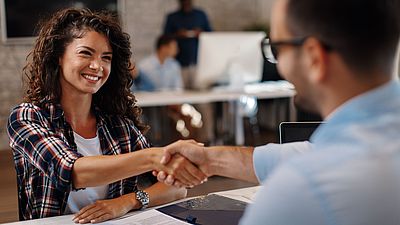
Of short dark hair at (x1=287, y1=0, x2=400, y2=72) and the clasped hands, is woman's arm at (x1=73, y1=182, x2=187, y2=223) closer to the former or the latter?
the clasped hands

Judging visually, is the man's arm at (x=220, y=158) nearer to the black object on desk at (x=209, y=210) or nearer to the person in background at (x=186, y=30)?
the black object on desk at (x=209, y=210)

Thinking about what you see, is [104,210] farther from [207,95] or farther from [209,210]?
[207,95]

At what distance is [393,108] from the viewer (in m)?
0.85

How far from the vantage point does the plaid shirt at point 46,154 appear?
5.68 ft

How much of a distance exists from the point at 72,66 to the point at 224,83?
3.61m

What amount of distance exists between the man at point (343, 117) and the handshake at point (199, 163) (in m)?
0.54

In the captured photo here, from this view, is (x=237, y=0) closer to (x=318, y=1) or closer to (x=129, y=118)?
(x=129, y=118)

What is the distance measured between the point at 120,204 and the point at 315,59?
1058mm

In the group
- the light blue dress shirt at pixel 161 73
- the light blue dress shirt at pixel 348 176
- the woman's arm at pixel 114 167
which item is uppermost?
the light blue dress shirt at pixel 348 176

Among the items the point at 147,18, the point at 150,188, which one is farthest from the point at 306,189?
the point at 147,18

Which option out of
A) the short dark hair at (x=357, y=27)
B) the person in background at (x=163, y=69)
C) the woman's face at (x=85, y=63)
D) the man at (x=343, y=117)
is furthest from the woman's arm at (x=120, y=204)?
the person in background at (x=163, y=69)

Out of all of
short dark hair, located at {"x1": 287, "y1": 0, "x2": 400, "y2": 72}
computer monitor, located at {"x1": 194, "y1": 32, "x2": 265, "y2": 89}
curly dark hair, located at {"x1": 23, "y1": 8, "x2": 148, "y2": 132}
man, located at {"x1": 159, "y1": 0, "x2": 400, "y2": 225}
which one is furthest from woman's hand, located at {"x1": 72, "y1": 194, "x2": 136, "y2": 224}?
computer monitor, located at {"x1": 194, "y1": 32, "x2": 265, "y2": 89}

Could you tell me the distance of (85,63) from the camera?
1.94m

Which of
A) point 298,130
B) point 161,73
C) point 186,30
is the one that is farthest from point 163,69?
point 298,130
